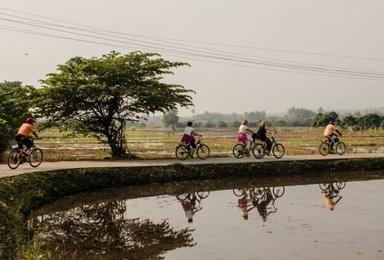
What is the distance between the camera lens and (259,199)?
15.0 m

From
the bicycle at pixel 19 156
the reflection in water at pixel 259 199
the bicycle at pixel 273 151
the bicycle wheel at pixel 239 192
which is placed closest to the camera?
the reflection in water at pixel 259 199

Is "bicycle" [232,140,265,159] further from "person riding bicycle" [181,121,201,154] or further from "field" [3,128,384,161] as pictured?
"person riding bicycle" [181,121,201,154]

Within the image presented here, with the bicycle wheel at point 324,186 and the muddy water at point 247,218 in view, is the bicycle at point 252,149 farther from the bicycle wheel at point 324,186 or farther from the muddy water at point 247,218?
the muddy water at point 247,218

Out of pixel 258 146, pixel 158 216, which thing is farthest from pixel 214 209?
pixel 258 146

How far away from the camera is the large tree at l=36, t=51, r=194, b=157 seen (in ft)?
67.7

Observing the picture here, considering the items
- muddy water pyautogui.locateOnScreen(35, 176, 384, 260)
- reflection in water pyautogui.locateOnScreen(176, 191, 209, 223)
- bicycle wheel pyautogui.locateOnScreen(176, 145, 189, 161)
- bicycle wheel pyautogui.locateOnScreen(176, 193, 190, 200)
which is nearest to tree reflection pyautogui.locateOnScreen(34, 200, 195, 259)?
muddy water pyautogui.locateOnScreen(35, 176, 384, 260)

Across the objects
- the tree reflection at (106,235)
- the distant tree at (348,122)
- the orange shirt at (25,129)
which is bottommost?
the tree reflection at (106,235)

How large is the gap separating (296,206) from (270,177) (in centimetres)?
593

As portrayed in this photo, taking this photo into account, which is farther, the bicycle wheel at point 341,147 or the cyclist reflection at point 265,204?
the bicycle wheel at point 341,147

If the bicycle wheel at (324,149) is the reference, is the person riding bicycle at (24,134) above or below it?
above

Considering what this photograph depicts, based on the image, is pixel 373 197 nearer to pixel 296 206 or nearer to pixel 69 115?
pixel 296 206

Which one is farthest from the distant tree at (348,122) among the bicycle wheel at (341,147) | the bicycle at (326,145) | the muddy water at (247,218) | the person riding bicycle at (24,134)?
the person riding bicycle at (24,134)

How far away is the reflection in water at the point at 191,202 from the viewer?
12.9 metres

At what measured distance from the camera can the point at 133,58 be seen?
2178cm
